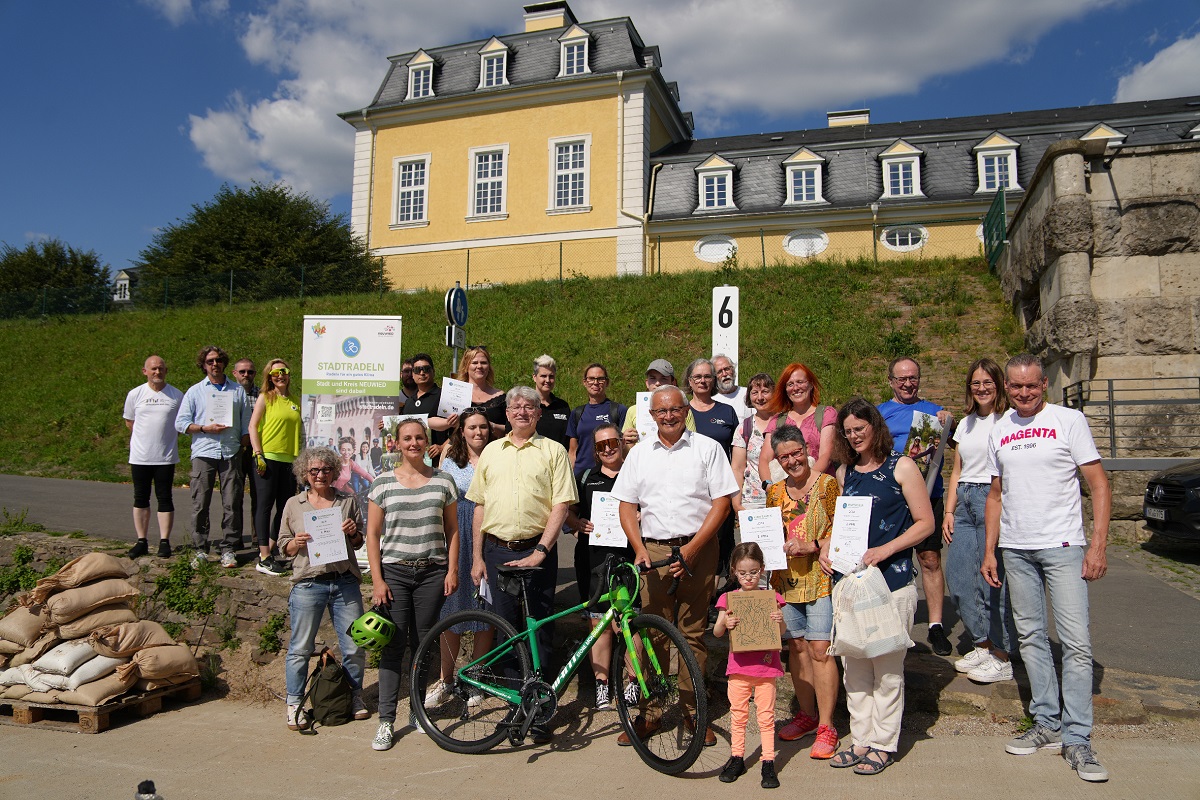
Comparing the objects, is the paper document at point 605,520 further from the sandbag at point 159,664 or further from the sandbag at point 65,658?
the sandbag at point 65,658

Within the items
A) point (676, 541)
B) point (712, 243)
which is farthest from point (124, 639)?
point (712, 243)

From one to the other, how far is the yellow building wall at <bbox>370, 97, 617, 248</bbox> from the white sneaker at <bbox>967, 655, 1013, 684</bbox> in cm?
2478

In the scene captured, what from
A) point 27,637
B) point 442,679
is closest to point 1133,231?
point 442,679

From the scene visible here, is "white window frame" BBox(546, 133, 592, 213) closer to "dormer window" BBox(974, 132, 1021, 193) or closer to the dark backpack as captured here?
"dormer window" BBox(974, 132, 1021, 193)

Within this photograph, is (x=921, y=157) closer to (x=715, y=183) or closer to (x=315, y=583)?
(x=715, y=183)

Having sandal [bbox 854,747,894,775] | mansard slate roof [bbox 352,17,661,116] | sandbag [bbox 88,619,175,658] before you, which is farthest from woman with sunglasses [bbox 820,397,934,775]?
mansard slate roof [bbox 352,17,661,116]

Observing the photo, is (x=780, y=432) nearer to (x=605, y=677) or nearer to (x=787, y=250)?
(x=605, y=677)

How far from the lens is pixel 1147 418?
1057cm

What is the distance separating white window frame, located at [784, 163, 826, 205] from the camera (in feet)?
90.6

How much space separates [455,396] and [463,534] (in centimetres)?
130

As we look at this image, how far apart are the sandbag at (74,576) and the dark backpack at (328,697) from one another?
2.28 m

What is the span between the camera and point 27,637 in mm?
6102

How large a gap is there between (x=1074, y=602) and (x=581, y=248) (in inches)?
1000

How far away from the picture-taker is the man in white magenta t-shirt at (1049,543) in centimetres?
414
